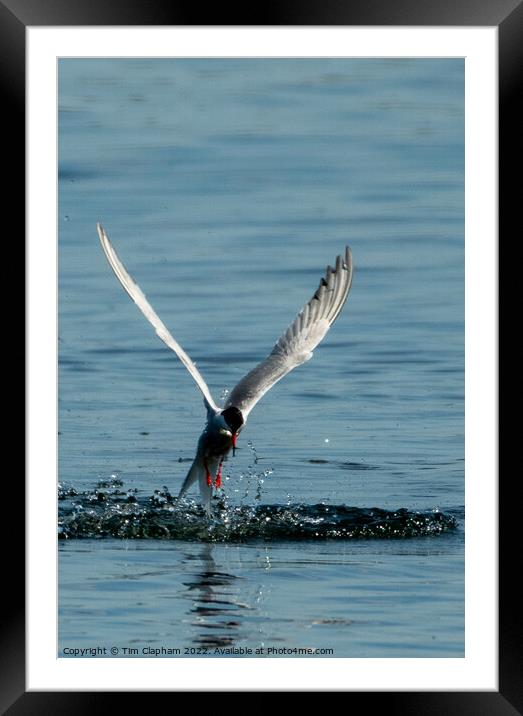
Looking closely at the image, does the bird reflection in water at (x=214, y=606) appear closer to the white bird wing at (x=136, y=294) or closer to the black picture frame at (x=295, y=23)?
the black picture frame at (x=295, y=23)

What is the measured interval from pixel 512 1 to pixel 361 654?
118 inches

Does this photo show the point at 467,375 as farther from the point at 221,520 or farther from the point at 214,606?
the point at 221,520

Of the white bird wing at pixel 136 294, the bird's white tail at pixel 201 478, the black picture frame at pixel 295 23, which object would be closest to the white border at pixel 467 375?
the black picture frame at pixel 295 23

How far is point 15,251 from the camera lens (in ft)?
22.4

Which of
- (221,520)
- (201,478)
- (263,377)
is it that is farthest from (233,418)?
(221,520)

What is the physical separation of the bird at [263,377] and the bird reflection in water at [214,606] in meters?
→ 1.06

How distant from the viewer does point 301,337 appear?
988 centimetres

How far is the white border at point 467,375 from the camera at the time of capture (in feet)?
22.4

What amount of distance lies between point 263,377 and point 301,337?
372 mm

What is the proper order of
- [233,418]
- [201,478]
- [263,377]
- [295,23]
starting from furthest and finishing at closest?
1. [201,478]
2. [263,377]
3. [233,418]
4. [295,23]

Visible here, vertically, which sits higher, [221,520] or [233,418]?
[233,418]

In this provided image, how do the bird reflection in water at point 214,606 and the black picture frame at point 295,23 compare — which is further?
the bird reflection in water at point 214,606

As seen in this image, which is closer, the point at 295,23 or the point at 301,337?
the point at 295,23

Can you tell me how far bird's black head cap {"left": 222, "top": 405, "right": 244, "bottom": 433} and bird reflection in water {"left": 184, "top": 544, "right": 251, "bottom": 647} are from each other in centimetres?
102
